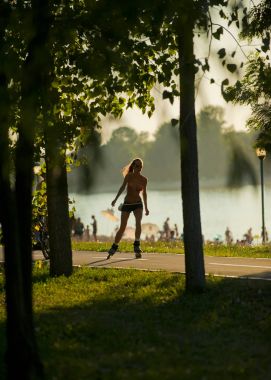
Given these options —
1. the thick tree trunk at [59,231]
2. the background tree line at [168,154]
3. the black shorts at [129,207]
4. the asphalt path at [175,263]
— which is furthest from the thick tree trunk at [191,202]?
the black shorts at [129,207]

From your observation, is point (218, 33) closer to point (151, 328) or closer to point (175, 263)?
point (151, 328)

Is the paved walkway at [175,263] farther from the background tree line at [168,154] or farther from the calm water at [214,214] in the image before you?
the background tree line at [168,154]

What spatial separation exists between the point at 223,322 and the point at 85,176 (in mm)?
4660

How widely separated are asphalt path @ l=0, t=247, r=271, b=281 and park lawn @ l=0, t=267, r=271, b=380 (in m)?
1.24

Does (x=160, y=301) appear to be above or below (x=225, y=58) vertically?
below

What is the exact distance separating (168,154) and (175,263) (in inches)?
451

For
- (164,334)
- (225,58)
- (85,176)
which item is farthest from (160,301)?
(85,176)

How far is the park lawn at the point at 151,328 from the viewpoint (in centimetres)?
838

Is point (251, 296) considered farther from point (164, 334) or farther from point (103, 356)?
point (103, 356)

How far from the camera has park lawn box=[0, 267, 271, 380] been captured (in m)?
8.38

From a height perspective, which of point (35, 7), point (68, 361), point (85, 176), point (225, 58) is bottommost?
point (68, 361)

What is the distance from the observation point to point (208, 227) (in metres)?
85.1

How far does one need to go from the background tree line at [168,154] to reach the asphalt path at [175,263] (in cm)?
768

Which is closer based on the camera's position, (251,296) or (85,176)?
(85,176)
